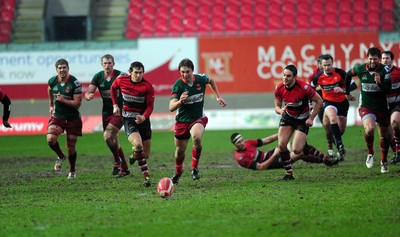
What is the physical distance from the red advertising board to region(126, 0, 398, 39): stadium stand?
1.28 meters

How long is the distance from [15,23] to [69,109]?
20.4 meters

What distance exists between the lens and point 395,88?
57.1 feet

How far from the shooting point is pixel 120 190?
48.9ft

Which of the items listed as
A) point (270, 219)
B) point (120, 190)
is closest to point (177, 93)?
point (120, 190)

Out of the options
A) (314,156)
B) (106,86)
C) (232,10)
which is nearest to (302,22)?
(232,10)

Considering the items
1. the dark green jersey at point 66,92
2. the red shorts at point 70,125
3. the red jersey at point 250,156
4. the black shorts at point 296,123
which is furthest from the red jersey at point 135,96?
the red jersey at point 250,156

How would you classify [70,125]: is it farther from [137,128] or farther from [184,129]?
[184,129]

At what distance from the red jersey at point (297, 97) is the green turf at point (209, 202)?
4.20 ft

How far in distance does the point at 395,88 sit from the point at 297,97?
2.81 meters

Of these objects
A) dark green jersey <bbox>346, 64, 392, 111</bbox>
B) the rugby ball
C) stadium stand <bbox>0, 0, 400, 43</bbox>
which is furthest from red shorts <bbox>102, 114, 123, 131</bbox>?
stadium stand <bbox>0, 0, 400, 43</bbox>

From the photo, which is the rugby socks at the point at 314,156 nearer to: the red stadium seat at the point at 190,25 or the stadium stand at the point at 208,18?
the stadium stand at the point at 208,18

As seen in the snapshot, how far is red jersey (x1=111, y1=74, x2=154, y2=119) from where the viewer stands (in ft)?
52.6

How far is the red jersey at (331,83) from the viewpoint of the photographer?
66.1 feet

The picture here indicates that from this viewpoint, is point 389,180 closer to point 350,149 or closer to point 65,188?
point 65,188
